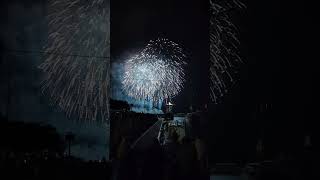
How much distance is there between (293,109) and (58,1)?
2.40m

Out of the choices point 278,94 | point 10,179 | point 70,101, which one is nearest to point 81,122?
point 70,101

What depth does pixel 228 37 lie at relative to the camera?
456 centimetres

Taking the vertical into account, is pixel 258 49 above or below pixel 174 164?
above

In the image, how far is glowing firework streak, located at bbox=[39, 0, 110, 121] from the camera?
4543 mm

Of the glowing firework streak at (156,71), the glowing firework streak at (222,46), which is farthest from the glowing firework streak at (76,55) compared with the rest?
the glowing firework streak at (222,46)

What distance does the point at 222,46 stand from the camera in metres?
4.54

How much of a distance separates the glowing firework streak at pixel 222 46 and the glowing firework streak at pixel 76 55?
986mm

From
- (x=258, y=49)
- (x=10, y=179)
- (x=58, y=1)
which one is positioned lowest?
(x=10, y=179)

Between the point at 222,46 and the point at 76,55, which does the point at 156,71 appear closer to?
the point at 222,46

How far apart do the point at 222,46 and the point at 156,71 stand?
652 millimetres

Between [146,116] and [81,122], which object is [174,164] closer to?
[146,116]

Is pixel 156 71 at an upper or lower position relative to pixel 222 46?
lower

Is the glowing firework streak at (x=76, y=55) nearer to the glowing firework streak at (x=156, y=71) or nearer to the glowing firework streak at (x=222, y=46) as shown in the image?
the glowing firework streak at (x=156, y=71)

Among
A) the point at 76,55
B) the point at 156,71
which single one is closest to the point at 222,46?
the point at 156,71
